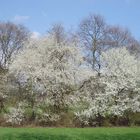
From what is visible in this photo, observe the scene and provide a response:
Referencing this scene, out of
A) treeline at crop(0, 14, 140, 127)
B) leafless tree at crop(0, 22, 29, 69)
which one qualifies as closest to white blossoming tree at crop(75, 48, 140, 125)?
treeline at crop(0, 14, 140, 127)

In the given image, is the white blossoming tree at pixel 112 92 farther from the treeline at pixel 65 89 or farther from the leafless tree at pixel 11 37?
the leafless tree at pixel 11 37

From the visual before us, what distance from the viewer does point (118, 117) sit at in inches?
1304

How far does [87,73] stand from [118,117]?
5.01 metres

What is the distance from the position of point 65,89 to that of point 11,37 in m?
28.8

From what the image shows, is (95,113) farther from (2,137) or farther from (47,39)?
(2,137)

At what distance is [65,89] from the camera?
112 ft

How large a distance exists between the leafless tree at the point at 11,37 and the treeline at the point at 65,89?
2141 cm

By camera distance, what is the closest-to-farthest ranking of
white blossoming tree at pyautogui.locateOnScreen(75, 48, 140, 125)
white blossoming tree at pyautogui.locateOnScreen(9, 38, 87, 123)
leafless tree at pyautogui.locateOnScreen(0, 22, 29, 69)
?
white blossoming tree at pyautogui.locateOnScreen(75, 48, 140, 125), white blossoming tree at pyautogui.locateOnScreen(9, 38, 87, 123), leafless tree at pyautogui.locateOnScreen(0, 22, 29, 69)

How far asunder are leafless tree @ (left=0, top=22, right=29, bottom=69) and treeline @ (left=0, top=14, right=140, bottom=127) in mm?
21410

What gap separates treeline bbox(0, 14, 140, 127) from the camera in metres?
32.7

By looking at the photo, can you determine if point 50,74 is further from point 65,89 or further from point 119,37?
point 119,37

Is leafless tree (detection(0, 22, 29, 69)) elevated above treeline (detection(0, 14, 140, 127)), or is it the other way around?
leafless tree (detection(0, 22, 29, 69))

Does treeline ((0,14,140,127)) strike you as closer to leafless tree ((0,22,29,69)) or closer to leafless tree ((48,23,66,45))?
leafless tree ((48,23,66,45))

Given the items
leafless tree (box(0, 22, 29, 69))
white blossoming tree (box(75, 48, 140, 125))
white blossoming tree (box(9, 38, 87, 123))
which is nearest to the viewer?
white blossoming tree (box(75, 48, 140, 125))
